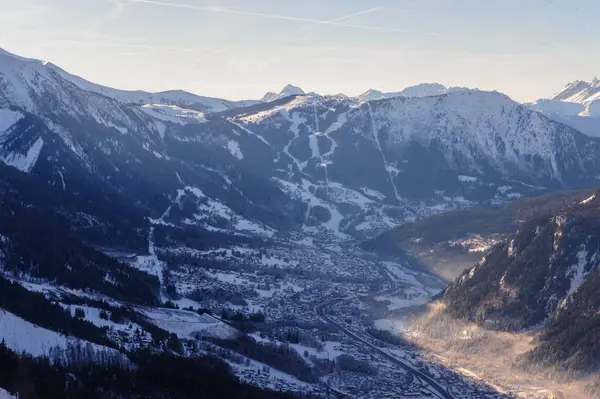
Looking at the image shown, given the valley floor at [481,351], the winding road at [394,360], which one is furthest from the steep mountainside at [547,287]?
the winding road at [394,360]

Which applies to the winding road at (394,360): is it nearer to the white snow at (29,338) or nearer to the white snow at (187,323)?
the white snow at (187,323)

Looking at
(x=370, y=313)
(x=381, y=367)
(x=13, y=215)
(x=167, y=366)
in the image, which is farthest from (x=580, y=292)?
(x=13, y=215)

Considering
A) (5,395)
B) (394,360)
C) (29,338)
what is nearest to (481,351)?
(394,360)

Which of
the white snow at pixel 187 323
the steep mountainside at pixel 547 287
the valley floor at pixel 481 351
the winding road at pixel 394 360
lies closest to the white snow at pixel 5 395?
the white snow at pixel 187 323

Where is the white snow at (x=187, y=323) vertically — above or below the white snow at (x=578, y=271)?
below

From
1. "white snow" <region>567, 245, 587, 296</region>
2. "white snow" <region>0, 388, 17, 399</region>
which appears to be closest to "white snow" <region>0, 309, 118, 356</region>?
"white snow" <region>0, 388, 17, 399</region>

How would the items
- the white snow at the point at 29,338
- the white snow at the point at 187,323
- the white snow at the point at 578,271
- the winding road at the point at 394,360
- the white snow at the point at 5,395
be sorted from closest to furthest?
the white snow at the point at 5,395 → the white snow at the point at 29,338 → the winding road at the point at 394,360 → the white snow at the point at 187,323 → the white snow at the point at 578,271

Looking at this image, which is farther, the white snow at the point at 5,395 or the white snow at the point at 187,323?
the white snow at the point at 187,323

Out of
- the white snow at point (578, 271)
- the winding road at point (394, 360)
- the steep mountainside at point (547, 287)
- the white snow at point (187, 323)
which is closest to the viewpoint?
the winding road at point (394, 360)

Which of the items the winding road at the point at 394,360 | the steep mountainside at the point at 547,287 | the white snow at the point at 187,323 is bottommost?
the winding road at the point at 394,360
